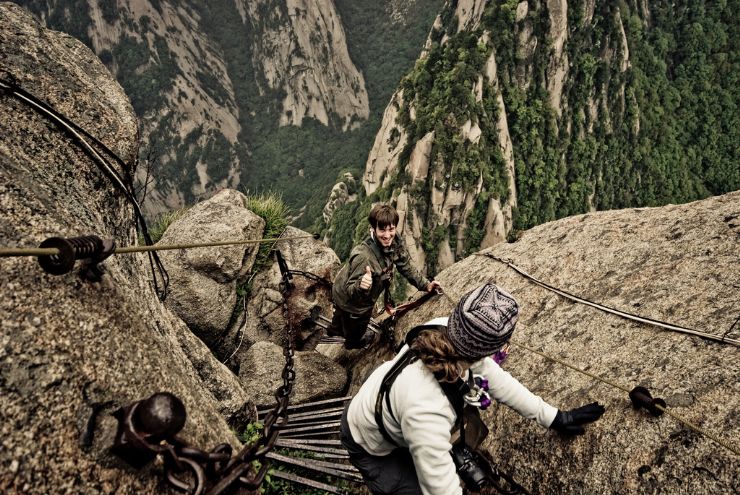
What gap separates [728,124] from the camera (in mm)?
77625

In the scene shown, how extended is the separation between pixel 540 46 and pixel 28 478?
78.5 metres

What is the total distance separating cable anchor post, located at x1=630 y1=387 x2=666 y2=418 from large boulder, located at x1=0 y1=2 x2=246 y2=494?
301cm

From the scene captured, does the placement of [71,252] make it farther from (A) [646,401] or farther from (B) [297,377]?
(B) [297,377]

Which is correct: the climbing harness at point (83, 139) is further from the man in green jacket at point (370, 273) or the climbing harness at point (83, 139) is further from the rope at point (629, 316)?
the rope at point (629, 316)

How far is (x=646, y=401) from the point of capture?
300cm

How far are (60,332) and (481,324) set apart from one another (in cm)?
210

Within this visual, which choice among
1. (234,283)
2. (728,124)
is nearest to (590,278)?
(234,283)

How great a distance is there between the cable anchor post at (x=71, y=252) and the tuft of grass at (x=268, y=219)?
27.7 ft

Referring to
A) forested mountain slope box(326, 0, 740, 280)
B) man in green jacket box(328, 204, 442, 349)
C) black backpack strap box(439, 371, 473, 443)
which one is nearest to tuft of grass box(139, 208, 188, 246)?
man in green jacket box(328, 204, 442, 349)

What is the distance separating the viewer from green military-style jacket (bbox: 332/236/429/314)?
16.8 ft

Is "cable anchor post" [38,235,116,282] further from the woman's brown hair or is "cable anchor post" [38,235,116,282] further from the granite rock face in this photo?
the granite rock face

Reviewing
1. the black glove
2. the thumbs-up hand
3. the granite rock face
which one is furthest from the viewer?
the granite rock face

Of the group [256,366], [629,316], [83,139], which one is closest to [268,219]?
[256,366]

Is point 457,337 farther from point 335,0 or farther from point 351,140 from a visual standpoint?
point 335,0
